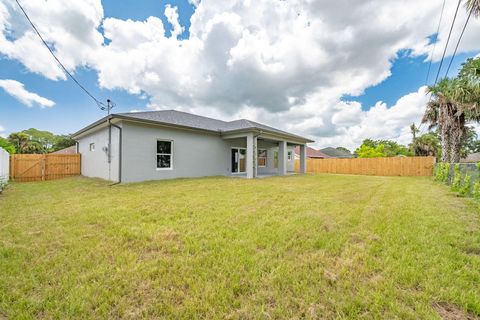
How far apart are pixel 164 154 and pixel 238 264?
939 cm

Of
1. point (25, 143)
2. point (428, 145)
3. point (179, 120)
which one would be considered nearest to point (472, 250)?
point (179, 120)

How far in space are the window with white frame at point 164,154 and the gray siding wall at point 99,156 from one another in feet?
6.25

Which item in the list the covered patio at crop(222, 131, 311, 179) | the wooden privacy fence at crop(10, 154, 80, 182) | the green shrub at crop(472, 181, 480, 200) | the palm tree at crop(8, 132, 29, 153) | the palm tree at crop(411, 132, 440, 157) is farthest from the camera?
the palm tree at crop(8, 132, 29, 153)

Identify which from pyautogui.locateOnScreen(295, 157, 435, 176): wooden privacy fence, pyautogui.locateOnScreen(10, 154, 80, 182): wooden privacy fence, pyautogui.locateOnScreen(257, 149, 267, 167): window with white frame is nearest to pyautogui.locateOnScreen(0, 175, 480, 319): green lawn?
pyautogui.locateOnScreen(10, 154, 80, 182): wooden privacy fence

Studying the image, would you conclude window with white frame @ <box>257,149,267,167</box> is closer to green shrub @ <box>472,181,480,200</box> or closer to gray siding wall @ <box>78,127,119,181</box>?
gray siding wall @ <box>78,127,119,181</box>

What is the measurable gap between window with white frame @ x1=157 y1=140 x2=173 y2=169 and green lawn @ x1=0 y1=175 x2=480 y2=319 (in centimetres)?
609

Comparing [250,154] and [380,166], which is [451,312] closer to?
[250,154]

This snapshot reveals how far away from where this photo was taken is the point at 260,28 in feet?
34.4

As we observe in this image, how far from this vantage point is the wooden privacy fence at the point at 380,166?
55.4 ft

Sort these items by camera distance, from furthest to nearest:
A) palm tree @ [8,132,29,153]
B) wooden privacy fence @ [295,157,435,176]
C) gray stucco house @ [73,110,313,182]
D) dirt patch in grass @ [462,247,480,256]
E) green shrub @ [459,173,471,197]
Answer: palm tree @ [8,132,29,153], wooden privacy fence @ [295,157,435,176], gray stucco house @ [73,110,313,182], green shrub @ [459,173,471,197], dirt patch in grass @ [462,247,480,256]

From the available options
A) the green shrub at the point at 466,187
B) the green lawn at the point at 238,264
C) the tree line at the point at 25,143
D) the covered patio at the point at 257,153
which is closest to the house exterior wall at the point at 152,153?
the covered patio at the point at 257,153

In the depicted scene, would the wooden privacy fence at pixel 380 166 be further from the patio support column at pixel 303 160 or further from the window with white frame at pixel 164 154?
the window with white frame at pixel 164 154

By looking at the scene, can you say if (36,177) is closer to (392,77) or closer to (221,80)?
(221,80)

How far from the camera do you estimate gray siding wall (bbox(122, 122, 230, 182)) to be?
9562 mm
